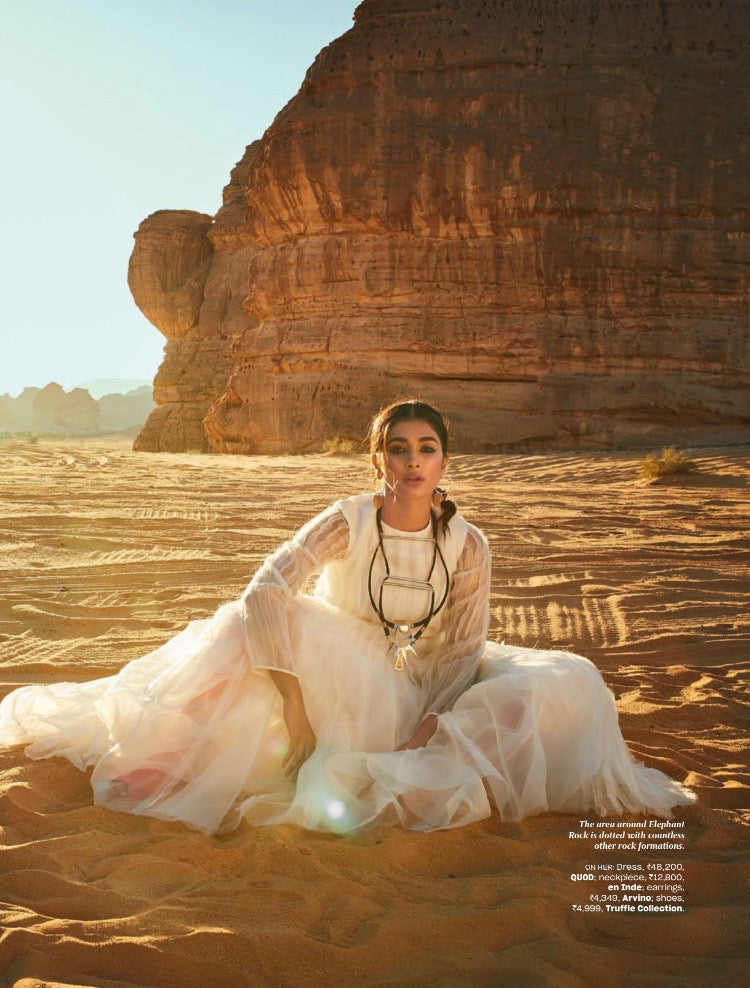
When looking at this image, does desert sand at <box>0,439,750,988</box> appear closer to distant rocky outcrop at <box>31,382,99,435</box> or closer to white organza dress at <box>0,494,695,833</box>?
white organza dress at <box>0,494,695,833</box>

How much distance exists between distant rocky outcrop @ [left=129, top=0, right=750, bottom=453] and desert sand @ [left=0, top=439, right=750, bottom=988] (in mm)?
12780

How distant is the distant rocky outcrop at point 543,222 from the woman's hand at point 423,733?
16654mm

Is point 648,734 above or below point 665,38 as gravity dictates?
below

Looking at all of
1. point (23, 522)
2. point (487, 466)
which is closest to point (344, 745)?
point (23, 522)

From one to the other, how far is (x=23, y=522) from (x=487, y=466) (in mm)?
8369

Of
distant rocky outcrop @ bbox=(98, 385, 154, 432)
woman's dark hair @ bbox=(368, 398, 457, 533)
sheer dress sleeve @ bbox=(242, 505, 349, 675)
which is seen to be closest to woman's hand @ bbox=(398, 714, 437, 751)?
sheer dress sleeve @ bbox=(242, 505, 349, 675)

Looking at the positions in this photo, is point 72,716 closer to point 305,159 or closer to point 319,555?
point 319,555

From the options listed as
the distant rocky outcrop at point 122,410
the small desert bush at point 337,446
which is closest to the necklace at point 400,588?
the small desert bush at point 337,446

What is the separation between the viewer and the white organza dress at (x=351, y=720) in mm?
Result: 2438

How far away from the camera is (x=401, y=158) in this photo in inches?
776

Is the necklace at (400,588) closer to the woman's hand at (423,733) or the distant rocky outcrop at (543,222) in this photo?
the woman's hand at (423,733)

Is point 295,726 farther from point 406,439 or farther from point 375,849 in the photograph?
point 406,439

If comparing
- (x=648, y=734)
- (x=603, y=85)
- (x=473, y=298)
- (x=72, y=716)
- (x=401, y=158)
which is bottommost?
(x=648, y=734)

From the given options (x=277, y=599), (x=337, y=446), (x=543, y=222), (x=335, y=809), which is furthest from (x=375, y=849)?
(x=543, y=222)
